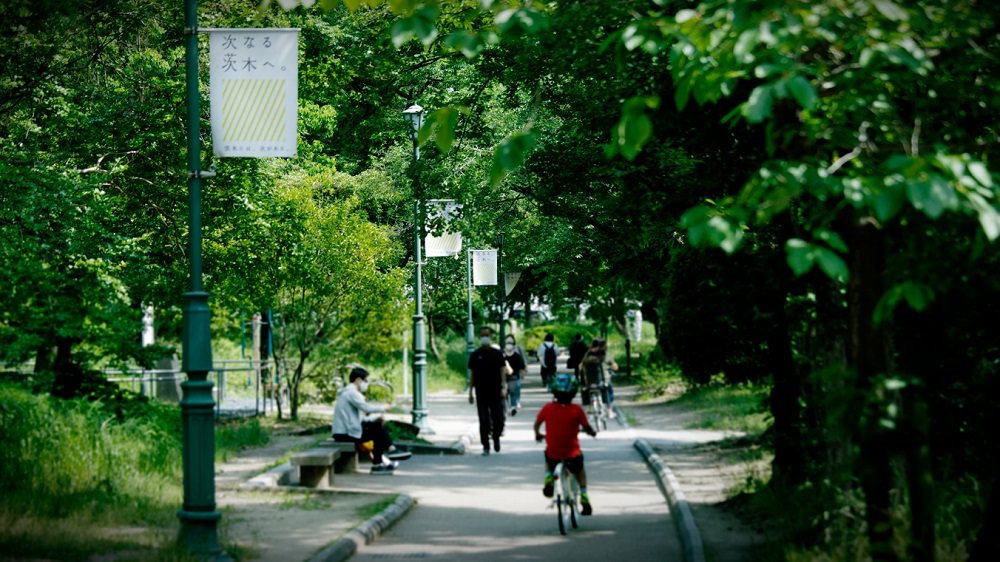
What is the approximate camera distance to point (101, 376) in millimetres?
14820

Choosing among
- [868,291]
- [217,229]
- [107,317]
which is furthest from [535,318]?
[868,291]

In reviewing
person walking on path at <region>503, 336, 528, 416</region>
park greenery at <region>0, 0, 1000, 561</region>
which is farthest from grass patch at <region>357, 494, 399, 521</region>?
person walking on path at <region>503, 336, 528, 416</region>

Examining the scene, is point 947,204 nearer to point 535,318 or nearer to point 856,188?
point 856,188

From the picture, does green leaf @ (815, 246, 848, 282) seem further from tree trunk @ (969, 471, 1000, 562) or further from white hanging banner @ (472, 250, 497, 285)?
white hanging banner @ (472, 250, 497, 285)

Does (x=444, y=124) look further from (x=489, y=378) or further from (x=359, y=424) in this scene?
(x=489, y=378)

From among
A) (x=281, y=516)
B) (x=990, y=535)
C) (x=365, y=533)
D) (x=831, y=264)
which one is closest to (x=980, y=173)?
(x=831, y=264)

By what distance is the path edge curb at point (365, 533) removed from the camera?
9.84m

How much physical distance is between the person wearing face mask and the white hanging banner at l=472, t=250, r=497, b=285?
16.7m

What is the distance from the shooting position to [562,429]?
38.6ft

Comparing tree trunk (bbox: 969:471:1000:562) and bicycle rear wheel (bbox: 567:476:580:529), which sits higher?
tree trunk (bbox: 969:471:1000:562)

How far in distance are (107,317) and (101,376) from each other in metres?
Result: 1.66

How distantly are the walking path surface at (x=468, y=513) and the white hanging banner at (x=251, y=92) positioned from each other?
3545mm

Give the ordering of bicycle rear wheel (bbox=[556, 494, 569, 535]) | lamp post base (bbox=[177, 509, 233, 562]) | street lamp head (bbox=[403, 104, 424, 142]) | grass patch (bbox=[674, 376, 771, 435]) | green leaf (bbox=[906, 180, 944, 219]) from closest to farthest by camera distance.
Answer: green leaf (bbox=[906, 180, 944, 219]) → lamp post base (bbox=[177, 509, 233, 562]) → bicycle rear wheel (bbox=[556, 494, 569, 535]) → street lamp head (bbox=[403, 104, 424, 142]) → grass patch (bbox=[674, 376, 771, 435])

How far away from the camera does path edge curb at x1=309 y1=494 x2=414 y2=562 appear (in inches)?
388
